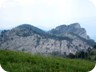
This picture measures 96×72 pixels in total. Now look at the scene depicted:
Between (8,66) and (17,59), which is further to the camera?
(17,59)

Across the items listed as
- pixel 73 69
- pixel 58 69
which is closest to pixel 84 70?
pixel 73 69

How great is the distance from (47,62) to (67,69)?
3.72 feet

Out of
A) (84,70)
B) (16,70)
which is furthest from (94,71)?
(16,70)

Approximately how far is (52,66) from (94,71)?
6.37 feet

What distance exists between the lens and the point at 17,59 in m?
12.1

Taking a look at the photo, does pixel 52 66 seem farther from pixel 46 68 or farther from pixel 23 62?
pixel 23 62

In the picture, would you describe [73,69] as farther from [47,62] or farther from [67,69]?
[47,62]

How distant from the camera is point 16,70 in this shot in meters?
10.4

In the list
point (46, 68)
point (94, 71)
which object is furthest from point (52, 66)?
point (94, 71)

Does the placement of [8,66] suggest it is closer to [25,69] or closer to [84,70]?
[25,69]

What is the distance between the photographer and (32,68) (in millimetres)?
10898

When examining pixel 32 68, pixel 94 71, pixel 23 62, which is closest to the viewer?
pixel 94 71

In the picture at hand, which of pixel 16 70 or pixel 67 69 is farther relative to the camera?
pixel 67 69

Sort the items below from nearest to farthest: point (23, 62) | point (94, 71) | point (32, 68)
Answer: point (94, 71) < point (32, 68) < point (23, 62)
